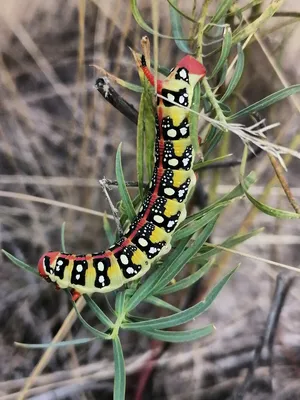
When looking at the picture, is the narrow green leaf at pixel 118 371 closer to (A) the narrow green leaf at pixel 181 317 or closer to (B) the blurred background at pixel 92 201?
(A) the narrow green leaf at pixel 181 317

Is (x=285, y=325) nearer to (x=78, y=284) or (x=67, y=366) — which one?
(x=67, y=366)

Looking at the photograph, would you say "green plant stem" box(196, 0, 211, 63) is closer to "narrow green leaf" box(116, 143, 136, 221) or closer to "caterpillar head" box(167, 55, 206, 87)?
"caterpillar head" box(167, 55, 206, 87)

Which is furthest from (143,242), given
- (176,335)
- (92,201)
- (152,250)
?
(92,201)

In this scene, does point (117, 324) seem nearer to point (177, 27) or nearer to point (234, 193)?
point (234, 193)

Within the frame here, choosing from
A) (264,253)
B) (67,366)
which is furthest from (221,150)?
→ (67,366)

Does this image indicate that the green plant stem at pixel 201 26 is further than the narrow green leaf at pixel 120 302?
No

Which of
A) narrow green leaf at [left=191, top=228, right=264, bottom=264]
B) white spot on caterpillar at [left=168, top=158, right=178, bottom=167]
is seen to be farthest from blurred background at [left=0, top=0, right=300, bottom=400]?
white spot on caterpillar at [left=168, top=158, right=178, bottom=167]

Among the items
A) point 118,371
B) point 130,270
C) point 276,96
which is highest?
point 276,96

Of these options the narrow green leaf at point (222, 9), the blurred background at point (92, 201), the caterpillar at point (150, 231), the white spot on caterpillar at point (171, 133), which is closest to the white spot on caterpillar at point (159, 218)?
the caterpillar at point (150, 231)
